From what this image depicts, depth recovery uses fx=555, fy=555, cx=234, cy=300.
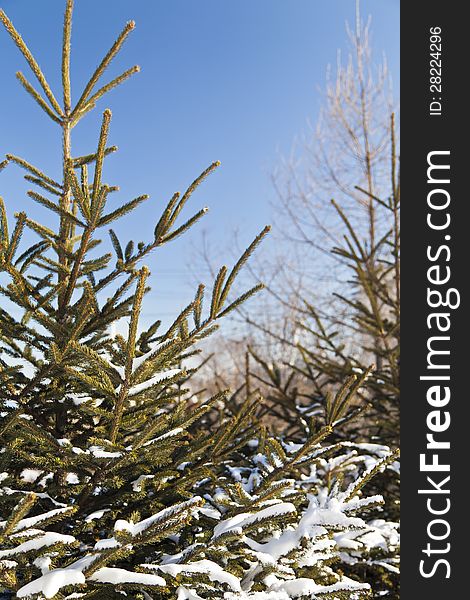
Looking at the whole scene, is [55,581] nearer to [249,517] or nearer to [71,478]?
[249,517]

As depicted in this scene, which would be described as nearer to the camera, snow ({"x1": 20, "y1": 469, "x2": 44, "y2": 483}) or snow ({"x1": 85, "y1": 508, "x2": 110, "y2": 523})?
snow ({"x1": 85, "y1": 508, "x2": 110, "y2": 523})

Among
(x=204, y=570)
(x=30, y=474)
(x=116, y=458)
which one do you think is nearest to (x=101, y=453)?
(x=116, y=458)

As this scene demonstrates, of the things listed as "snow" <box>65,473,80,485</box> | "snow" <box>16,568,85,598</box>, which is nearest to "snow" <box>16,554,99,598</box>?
"snow" <box>16,568,85,598</box>

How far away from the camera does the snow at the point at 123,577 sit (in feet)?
5.34

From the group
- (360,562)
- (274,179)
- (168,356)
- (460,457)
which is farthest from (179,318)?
(274,179)

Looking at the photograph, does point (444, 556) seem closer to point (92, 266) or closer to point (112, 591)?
point (112, 591)

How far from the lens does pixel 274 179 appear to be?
14.6m

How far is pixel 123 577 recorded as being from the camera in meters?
1.65

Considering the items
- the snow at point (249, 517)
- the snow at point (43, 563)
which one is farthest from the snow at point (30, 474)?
the snow at point (249, 517)

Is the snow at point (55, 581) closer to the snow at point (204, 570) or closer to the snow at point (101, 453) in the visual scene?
the snow at point (204, 570)

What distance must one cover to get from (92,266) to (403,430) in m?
1.58

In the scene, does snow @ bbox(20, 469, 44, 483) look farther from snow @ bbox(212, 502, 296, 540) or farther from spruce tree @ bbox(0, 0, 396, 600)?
snow @ bbox(212, 502, 296, 540)

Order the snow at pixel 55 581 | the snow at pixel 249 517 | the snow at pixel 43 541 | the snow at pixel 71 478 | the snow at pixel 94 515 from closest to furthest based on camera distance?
1. the snow at pixel 55 581
2. the snow at pixel 43 541
3. the snow at pixel 249 517
4. the snow at pixel 94 515
5. the snow at pixel 71 478

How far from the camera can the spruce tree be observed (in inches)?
68.3
